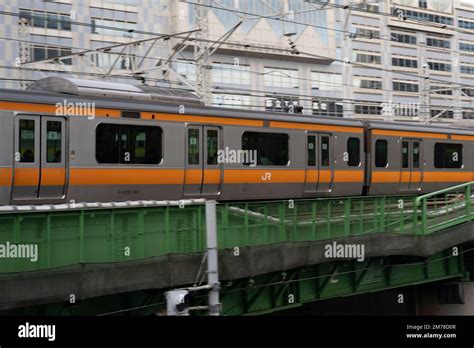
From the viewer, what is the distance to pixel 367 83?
62094 millimetres

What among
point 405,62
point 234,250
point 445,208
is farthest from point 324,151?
point 405,62

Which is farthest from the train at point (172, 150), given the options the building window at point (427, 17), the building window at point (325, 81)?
Answer: the building window at point (427, 17)

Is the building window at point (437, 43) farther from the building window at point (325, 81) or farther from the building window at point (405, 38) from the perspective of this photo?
the building window at point (325, 81)

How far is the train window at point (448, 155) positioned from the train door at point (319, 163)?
5.93 metres

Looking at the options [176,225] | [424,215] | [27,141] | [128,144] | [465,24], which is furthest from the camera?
[465,24]

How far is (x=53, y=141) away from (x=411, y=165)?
13.8 metres

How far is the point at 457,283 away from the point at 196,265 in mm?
11607

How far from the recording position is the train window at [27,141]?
13258 millimetres

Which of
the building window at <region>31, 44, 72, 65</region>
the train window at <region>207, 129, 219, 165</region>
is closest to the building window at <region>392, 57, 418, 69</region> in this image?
the building window at <region>31, 44, 72, 65</region>

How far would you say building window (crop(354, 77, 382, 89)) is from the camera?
6134 centimetres

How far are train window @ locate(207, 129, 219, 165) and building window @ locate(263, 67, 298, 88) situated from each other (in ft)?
114

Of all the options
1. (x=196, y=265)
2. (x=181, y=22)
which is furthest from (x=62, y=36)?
(x=196, y=265)

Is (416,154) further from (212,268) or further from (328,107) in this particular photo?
(328,107)

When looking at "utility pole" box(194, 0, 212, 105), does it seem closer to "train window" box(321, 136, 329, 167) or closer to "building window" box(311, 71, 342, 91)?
"train window" box(321, 136, 329, 167)
